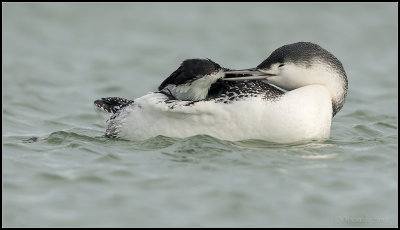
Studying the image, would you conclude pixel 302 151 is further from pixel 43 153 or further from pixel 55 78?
pixel 55 78

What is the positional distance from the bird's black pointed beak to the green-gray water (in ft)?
2.02

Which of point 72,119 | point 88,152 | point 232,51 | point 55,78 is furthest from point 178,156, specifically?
point 232,51

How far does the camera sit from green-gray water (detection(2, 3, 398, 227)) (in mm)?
6113

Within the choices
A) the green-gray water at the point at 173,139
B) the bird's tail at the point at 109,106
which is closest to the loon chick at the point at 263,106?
the green-gray water at the point at 173,139

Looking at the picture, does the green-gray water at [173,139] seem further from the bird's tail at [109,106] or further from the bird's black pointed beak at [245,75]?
the bird's black pointed beak at [245,75]

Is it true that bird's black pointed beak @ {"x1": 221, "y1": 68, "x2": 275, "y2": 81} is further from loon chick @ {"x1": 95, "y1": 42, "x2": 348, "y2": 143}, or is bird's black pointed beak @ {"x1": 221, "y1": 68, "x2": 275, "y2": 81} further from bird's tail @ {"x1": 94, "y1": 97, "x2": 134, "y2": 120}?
bird's tail @ {"x1": 94, "y1": 97, "x2": 134, "y2": 120}

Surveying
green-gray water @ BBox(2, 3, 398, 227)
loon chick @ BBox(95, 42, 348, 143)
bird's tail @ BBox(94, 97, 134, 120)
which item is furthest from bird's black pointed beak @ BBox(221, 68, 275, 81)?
bird's tail @ BBox(94, 97, 134, 120)

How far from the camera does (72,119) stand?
10.5m

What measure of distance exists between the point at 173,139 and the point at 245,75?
93cm

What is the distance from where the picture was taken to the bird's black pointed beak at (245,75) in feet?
24.8

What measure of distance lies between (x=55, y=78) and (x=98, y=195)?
21.3ft

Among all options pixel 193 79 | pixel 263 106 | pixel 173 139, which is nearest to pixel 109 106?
pixel 173 139

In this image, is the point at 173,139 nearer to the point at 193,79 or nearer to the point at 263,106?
the point at 193,79

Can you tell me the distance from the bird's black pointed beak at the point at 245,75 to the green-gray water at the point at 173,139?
0.62m
